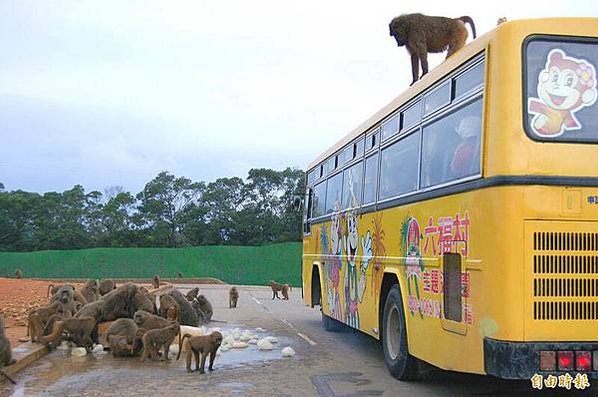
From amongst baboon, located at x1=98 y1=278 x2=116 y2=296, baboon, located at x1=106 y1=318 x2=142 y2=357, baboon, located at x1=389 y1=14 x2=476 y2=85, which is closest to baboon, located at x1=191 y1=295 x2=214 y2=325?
baboon, located at x1=98 y1=278 x2=116 y2=296

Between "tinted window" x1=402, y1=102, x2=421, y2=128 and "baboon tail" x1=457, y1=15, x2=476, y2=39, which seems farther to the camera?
"baboon tail" x1=457, y1=15, x2=476, y2=39

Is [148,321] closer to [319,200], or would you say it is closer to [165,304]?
[165,304]

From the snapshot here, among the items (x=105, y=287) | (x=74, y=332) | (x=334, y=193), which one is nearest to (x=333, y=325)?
(x=334, y=193)

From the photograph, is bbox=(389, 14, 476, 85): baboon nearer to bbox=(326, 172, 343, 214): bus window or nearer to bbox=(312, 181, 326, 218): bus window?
bbox=(326, 172, 343, 214): bus window

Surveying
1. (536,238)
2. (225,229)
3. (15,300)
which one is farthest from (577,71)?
(225,229)

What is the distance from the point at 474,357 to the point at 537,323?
69 centimetres

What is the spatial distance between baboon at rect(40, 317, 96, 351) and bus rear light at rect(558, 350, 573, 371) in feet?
24.7

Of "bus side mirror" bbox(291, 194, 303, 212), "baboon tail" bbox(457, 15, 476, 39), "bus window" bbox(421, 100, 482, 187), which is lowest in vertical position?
"bus window" bbox(421, 100, 482, 187)

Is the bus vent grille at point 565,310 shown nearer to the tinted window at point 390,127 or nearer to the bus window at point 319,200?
the tinted window at point 390,127

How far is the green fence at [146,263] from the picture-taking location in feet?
143

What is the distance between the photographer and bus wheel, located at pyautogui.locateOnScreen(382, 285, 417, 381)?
346 inches

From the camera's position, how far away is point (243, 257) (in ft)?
145

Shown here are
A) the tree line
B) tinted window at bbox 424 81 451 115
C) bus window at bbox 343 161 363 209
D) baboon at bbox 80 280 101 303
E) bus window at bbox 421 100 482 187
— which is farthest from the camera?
the tree line

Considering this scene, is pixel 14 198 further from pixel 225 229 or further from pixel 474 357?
pixel 474 357
